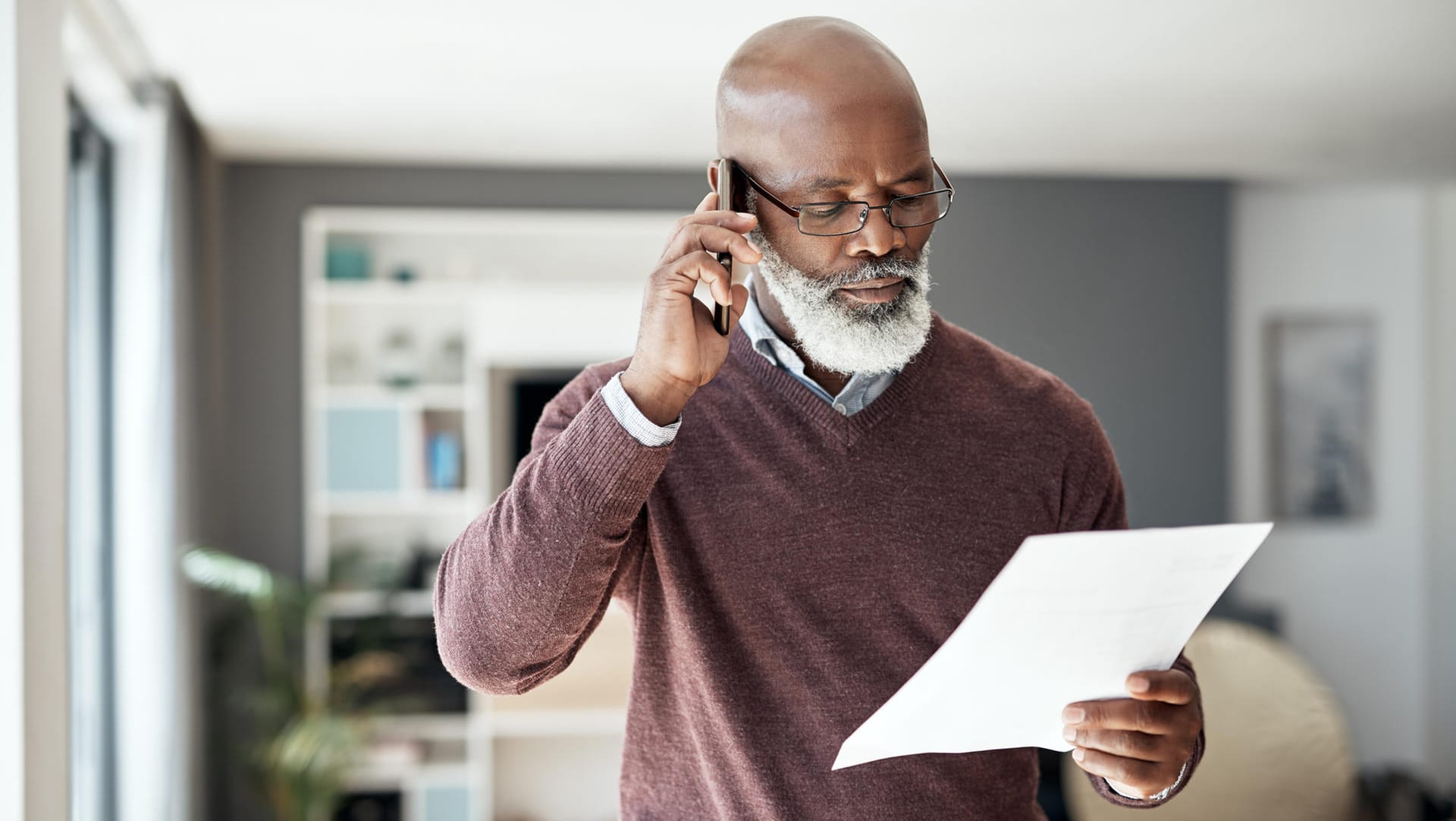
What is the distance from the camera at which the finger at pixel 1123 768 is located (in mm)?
866

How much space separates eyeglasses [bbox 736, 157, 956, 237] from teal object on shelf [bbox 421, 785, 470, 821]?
3930 mm

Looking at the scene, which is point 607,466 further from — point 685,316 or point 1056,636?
point 1056,636

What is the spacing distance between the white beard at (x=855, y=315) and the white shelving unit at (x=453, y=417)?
3219 millimetres

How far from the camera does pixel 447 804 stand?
14.5ft

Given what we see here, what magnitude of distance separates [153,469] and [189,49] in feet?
3.84

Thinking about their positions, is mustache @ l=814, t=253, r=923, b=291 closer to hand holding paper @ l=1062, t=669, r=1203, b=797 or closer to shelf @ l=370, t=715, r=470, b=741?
hand holding paper @ l=1062, t=669, r=1203, b=797

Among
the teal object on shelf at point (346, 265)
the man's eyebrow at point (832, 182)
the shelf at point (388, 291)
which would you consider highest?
the teal object on shelf at point (346, 265)

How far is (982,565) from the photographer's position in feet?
3.39

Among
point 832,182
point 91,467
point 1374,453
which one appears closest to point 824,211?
point 832,182

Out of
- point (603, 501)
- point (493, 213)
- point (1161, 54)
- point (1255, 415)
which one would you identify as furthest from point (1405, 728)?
point (603, 501)

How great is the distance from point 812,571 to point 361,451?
12.3ft

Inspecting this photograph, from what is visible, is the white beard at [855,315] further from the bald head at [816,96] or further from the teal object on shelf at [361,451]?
the teal object on shelf at [361,451]

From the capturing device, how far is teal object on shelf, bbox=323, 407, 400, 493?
14.5ft

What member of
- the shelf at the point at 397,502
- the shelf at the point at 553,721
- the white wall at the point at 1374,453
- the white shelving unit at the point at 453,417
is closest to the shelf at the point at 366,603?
the white shelving unit at the point at 453,417
